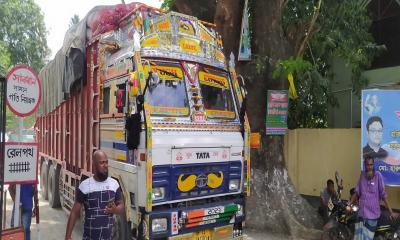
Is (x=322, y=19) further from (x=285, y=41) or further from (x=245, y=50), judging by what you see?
(x=245, y=50)

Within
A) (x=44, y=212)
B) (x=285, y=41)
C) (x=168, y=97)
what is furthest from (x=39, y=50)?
(x=168, y=97)

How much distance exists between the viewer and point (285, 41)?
8.70 metres

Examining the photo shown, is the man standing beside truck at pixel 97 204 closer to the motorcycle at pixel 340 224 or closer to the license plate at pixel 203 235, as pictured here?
the license plate at pixel 203 235

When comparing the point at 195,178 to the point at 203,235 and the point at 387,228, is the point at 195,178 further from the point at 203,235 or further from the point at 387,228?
the point at 387,228

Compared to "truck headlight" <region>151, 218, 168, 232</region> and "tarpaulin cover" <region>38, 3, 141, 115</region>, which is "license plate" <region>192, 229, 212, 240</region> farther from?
"tarpaulin cover" <region>38, 3, 141, 115</region>

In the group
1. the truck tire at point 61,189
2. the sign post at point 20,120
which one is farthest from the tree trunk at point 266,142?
the sign post at point 20,120

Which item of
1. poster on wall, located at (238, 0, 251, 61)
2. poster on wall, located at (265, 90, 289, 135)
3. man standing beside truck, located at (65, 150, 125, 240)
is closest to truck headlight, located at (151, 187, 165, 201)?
man standing beside truck, located at (65, 150, 125, 240)

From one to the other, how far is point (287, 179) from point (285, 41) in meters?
2.79

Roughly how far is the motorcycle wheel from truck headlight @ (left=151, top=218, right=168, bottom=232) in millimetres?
3102

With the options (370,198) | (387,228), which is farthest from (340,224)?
(370,198)

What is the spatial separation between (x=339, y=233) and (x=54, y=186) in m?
6.02

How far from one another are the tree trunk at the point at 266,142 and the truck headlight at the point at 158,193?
136 inches

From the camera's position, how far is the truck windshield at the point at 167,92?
5176 millimetres

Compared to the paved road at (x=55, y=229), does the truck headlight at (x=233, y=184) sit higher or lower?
higher
